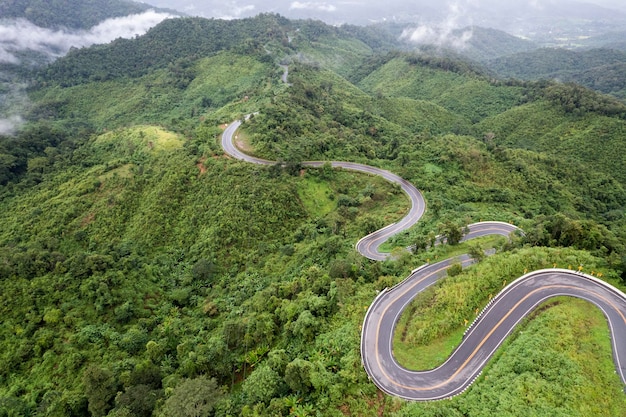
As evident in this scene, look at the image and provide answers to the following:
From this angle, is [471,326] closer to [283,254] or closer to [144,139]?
[283,254]

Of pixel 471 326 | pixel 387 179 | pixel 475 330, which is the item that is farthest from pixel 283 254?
pixel 475 330

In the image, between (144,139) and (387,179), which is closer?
(387,179)

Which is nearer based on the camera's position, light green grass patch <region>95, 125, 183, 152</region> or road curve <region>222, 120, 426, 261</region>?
road curve <region>222, 120, 426, 261</region>

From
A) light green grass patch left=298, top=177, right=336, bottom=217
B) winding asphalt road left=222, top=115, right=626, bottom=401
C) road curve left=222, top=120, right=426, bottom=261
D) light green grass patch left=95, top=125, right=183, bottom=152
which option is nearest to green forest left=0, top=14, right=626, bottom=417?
light green grass patch left=298, top=177, right=336, bottom=217

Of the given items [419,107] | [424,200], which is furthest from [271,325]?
[419,107]

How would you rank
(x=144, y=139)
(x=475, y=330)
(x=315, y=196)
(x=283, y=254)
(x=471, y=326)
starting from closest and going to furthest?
(x=475, y=330) < (x=471, y=326) < (x=283, y=254) < (x=315, y=196) < (x=144, y=139)

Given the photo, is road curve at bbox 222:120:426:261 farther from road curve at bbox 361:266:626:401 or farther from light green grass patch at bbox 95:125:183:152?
road curve at bbox 361:266:626:401

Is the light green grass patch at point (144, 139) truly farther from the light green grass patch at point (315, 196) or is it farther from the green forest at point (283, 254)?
the light green grass patch at point (315, 196)
